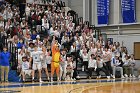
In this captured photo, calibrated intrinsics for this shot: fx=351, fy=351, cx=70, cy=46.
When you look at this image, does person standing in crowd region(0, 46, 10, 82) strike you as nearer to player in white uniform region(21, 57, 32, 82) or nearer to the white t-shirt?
A: player in white uniform region(21, 57, 32, 82)

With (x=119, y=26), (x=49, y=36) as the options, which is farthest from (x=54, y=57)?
(x=119, y=26)

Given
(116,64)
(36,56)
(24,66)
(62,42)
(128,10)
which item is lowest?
(116,64)

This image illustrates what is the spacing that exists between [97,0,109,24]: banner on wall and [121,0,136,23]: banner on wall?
57.4 inches

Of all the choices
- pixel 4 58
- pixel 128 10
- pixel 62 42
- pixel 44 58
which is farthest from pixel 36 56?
pixel 128 10

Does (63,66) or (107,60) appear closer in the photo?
(63,66)

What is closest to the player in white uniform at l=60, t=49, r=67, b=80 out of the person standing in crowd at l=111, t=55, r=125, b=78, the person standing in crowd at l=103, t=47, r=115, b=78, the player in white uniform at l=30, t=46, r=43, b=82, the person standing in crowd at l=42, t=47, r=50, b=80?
the person standing in crowd at l=42, t=47, r=50, b=80

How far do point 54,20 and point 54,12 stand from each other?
1.14m

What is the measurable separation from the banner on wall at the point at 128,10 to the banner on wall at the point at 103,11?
1.46 metres

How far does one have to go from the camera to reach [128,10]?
81.8 feet

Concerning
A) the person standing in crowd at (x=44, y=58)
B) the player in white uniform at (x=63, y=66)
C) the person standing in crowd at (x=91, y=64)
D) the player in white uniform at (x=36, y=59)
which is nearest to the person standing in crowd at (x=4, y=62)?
the player in white uniform at (x=36, y=59)

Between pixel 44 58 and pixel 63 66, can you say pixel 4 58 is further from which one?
pixel 63 66

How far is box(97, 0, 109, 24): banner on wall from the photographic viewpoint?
26250 mm

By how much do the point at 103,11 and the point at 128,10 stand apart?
7.63ft

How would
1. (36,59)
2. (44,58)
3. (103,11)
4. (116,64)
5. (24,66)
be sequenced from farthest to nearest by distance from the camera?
(103,11), (116,64), (44,58), (36,59), (24,66)
